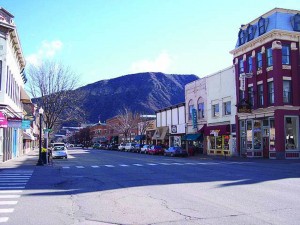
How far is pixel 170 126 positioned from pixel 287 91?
29.5 metres

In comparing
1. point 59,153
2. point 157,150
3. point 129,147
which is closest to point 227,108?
point 157,150

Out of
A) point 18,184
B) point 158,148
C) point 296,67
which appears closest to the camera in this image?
point 18,184

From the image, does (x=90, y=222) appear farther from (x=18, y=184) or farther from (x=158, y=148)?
(x=158, y=148)

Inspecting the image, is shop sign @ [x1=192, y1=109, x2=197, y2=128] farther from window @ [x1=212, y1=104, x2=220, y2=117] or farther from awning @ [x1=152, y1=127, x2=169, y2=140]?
awning @ [x1=152, y1=127, x2=169, y2=140]

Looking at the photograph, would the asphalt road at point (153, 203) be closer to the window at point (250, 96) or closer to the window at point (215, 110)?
the window at point (250, 96)

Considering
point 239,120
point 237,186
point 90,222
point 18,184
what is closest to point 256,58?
point 239,120

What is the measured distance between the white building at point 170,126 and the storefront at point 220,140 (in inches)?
349

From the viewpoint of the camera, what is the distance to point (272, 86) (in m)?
37.8

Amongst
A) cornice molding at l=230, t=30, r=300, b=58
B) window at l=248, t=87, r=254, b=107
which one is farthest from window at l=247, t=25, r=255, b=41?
window at l=248, t=87, r=254, b=107

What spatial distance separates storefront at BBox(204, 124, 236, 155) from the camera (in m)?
44.3

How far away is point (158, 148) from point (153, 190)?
4437 centimetres

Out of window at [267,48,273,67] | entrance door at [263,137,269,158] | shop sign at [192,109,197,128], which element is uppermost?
window at [267,48,273,67]

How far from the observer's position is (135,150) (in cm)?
6931

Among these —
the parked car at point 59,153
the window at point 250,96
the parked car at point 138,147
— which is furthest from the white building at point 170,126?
the parked car at point 59,153
